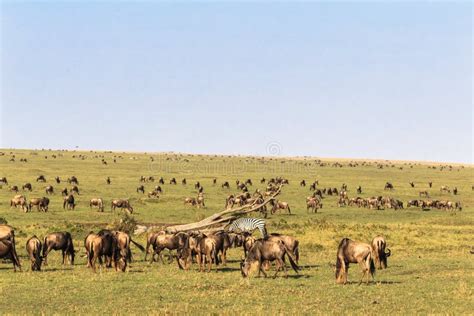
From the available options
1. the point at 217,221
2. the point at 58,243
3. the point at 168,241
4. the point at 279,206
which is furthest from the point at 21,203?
the point at 168,241

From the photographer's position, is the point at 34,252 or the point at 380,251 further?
the point at 380,251

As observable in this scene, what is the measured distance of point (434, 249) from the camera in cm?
3306

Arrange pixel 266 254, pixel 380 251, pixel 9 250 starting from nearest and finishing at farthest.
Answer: pixel 266 254 < pixel 9 250 < pixel 380 251

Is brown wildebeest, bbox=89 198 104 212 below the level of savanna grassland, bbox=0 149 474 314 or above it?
above

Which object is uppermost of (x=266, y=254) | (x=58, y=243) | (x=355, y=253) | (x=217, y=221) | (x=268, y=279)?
(x=355, y=253)

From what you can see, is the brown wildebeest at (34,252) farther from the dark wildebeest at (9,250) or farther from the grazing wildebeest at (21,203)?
the grazing wildebeest at (21,203)

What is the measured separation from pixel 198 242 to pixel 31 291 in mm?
6776

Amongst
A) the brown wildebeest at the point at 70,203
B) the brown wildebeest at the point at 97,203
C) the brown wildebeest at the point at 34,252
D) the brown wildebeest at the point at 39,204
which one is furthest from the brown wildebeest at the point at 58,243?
the brown wildebeest at the point at 70,203

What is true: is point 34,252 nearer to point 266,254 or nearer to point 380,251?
point 266,254

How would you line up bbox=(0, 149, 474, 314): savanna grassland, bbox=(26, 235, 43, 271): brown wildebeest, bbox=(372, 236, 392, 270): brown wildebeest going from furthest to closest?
bbox=(372, 236, 392, 270): brown wildebeest → bbox=(26, 235, 43, 271): brown wildebeest → bbox=(0, 149, 474, 314): savanna grassland

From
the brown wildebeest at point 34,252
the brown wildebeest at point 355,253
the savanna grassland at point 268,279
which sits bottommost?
the savanna grassland at point 268,279

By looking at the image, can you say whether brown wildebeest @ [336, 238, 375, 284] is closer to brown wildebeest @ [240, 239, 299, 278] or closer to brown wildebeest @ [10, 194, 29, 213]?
brown wildebeest @ [240, 239, 299, 278]

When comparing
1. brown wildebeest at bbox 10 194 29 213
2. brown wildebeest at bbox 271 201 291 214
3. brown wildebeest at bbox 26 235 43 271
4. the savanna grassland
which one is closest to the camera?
the savanna grassland

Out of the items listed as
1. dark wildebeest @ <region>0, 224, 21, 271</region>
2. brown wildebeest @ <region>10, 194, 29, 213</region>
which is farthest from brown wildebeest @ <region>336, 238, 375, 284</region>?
brown wildebeest @ <region>10, 194, 29, 213</region>
